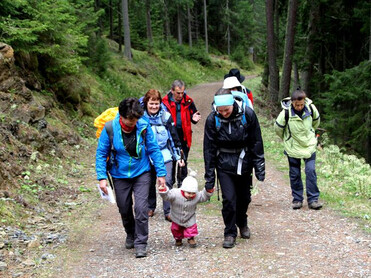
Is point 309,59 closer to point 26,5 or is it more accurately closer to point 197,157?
point 197,157

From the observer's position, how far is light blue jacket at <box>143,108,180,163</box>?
672cm

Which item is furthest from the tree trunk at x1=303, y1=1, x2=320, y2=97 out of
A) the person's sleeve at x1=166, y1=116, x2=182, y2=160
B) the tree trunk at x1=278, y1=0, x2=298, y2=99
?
the person's sleeve at x1=166, y1=116, x2=182, y2=160

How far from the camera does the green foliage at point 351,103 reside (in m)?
13.0

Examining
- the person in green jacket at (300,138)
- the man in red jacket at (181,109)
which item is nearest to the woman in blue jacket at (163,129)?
the man in red jacket at (181,109)

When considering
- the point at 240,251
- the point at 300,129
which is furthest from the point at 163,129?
the point at 300,129

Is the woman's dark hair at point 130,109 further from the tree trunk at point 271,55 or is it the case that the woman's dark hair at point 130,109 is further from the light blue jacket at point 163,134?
the tree trunk at point 271,55

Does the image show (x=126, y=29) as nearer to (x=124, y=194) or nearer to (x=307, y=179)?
(x=307, y=179)

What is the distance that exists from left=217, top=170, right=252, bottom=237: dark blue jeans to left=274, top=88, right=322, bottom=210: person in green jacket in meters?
2.06

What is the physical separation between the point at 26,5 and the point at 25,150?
442 centimetres

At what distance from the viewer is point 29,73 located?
12219 mm

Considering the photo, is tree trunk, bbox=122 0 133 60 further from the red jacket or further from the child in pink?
the child in pink

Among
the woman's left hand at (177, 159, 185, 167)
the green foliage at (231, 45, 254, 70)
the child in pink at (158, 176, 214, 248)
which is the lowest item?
the green foliage at (231, 45, 254, 70)

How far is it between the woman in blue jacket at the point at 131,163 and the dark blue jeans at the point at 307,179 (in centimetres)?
297

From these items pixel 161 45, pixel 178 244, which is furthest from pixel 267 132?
pixel 161 45
